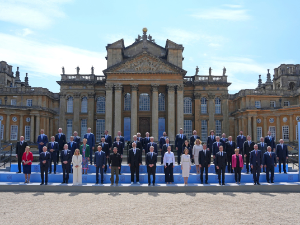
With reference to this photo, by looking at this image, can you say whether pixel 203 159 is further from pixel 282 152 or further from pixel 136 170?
pixel 282 152

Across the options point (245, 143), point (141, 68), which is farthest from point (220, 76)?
point (245, 143)

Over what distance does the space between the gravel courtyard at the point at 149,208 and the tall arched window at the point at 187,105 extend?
2757cm

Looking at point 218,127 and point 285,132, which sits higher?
point 218,127

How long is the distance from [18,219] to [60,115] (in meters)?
32.6

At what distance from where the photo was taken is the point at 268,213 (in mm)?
9531

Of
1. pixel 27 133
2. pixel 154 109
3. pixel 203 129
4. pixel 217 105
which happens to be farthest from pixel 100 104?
pixel 217 105

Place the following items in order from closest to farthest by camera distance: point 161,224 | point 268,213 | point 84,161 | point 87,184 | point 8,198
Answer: point 161,224
point 268,213
point 8,198
point 87,184
point 84,161

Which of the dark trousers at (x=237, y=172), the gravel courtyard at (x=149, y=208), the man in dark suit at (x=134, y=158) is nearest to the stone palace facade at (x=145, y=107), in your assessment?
the dark trousers at (x=237, y=172)

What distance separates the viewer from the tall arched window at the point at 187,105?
40156mm

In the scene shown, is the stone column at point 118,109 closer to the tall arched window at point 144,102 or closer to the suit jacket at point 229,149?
the tall arched window at point 144,102

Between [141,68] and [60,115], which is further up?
[141,68]

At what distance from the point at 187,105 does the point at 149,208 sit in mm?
30932

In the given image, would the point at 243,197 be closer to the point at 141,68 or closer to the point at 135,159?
the point at 135,159

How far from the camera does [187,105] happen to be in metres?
40.3
